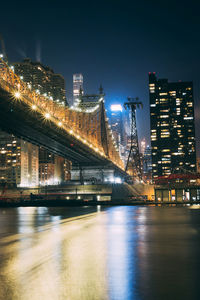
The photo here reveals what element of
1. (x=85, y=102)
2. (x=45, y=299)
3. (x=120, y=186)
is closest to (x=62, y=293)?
(x=45, y=299)

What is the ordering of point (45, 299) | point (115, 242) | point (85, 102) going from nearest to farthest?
point (45, 299) < point (115, 242) < point (85, 102)

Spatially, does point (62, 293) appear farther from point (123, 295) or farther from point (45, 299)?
point (123, 295)

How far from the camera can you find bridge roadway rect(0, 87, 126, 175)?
4488cm

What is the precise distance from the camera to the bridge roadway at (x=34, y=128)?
4488 cm

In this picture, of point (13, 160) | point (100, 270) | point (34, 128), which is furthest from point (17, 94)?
point (13, 160)

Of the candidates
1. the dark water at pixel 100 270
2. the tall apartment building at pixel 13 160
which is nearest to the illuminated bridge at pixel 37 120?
the dark water at pixel 100 270

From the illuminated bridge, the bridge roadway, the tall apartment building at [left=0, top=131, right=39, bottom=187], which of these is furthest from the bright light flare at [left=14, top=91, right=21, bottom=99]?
the tall apartment building at [left=0, top=131, right=39, bottom=187]

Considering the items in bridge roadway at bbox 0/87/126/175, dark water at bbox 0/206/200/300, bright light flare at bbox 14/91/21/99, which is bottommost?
dark water at bbox 0/206/200/300

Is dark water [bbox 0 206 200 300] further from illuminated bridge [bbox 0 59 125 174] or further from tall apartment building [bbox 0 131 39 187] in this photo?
tall apartment building [bbox 0 131 39 187]

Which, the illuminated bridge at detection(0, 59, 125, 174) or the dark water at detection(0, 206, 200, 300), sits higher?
the illuminated bridge at detection(0, 59, 125, 174)

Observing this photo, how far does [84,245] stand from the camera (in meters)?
11.5

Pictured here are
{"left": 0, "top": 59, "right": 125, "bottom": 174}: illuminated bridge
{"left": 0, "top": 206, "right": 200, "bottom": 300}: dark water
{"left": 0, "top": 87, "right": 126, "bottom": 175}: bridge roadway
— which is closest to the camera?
{"left": 0, "top": 206, "right": 200, "bottom": 300}: dark water

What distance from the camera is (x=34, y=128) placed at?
184 feet

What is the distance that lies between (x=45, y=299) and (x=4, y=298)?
2.53 ft
